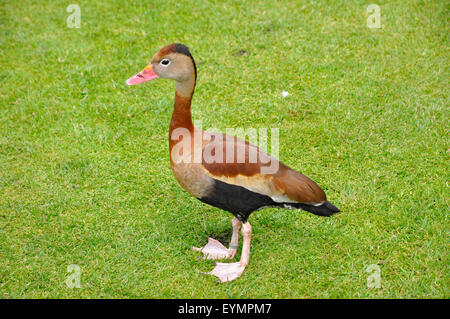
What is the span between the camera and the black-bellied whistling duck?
4.08 m

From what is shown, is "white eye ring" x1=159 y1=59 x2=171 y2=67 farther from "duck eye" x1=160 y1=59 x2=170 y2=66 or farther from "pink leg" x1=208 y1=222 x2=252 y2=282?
"pink leg" x1=208 y1=222 x2=252 y2=282

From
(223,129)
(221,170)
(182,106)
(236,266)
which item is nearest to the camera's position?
(221,170)

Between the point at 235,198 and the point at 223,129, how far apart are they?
2.07 m

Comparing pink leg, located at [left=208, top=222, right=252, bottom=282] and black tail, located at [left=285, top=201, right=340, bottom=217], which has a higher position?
black tail, located at [left=285, top=201, right=340, bottom=217]

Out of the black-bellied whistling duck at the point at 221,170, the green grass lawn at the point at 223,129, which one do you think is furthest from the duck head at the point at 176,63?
the green grass lawn at the point at 223,129

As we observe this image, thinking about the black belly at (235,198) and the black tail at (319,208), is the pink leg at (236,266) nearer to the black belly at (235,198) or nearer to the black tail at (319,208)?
the black belly at (235,198)

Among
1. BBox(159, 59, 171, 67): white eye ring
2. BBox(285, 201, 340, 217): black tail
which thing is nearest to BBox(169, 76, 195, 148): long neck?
BBox(159, 59, 171, 67): white eye ring

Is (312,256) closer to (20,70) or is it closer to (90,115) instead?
(90,115)

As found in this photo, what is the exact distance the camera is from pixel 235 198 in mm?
4094

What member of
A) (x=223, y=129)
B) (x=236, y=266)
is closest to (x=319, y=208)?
(x=236, y=266)

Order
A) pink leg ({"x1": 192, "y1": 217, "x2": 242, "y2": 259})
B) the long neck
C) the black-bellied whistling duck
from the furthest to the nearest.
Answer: pink leg ({"x1": 192, "y1": 217, "x2": 242, "y2": 259}) < the long neck < the black-bellied whistling duck

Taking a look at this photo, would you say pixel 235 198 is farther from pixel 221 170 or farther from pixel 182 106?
pixel 182 106

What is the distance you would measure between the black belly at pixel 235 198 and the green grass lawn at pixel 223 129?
656mm

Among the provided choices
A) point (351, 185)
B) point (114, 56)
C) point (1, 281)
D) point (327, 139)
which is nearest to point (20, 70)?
point (114, 56)
